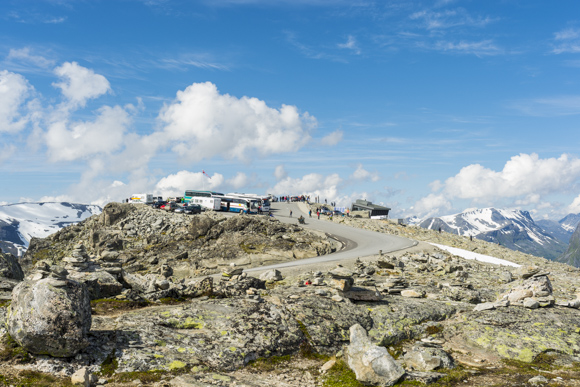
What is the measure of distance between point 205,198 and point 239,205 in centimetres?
840

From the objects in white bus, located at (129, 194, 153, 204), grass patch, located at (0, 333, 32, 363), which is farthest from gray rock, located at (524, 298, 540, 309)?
white bus, located at (129, 194, 153, 204)

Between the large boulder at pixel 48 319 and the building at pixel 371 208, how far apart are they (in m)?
98.3

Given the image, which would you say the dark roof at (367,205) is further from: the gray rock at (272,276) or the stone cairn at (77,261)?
the stone cairn at (77,261)

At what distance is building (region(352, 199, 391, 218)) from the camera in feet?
355

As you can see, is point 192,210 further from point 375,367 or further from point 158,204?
point 375,367

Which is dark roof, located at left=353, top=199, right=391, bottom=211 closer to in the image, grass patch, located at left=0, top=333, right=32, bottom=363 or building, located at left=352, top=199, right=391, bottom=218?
building, located at left=352, top=199, right=391, bottom=218

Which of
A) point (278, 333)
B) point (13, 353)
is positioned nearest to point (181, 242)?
point (278, 333)

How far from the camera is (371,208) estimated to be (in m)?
110

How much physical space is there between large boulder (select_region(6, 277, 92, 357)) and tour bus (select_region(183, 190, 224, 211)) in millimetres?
71733

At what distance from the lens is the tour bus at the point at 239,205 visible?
8156 centimetres

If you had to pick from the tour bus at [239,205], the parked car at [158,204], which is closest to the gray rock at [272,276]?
the tour bus at [239,205]

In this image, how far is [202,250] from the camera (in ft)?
184

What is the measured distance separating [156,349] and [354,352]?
252 inches

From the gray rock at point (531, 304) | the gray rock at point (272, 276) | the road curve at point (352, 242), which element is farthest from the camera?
the road curve at point (352, 242)
